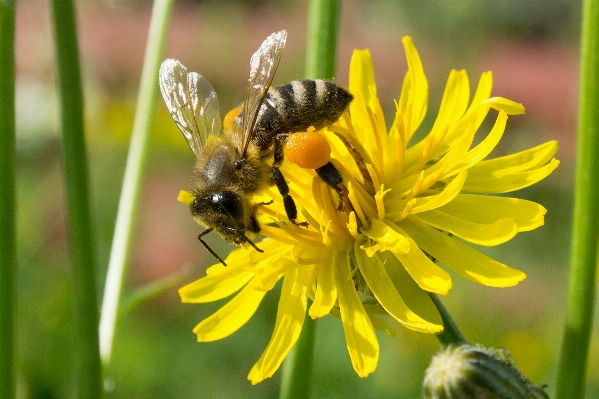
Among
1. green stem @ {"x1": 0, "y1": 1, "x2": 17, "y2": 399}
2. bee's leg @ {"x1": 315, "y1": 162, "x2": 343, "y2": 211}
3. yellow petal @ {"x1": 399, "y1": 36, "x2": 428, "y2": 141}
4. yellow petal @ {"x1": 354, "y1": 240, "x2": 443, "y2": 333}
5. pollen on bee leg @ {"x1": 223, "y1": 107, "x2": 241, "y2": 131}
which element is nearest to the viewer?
green stem @ {"x1": 0, "y1": 1, "x2": 17, "y2": 399}

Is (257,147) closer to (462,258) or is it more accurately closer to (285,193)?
(285,193)

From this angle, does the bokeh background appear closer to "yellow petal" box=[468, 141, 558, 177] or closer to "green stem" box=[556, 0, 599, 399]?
"yellow petal" box=[468, 141, 558, 177]

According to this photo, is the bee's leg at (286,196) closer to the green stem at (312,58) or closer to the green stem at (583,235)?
the green stem at (312,58)

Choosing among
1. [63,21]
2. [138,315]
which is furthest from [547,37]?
[63,21]

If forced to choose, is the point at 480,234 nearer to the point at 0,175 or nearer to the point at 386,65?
the point at 0,175

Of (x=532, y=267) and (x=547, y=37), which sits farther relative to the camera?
(x=547, y=37)

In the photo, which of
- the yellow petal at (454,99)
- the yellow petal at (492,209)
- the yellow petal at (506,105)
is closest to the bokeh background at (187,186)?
the yellow petal at (492,209)

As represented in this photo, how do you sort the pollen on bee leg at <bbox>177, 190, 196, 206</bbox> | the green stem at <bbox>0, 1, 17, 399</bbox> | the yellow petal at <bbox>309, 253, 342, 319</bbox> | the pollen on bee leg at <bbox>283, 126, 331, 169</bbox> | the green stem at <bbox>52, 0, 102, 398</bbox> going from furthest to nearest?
the pollen on bee leg at <bbox>177, 190, 196, 206</bbox>, the pollen on bee leg at <bbox>283, 126, 331, 169</bbox>, the yellow petal at <bbox>309, 253, 342, 319</bbox>, the green stem at <bbox>52, 0, 102, 398</bbox>, the green stem at <bbox>0, 1, 17, 399</bbox>

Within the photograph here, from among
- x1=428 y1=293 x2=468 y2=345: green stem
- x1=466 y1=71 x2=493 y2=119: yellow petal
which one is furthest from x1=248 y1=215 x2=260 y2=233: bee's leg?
x1=466 y1=71 x2=493 y2=119: yellow petal
